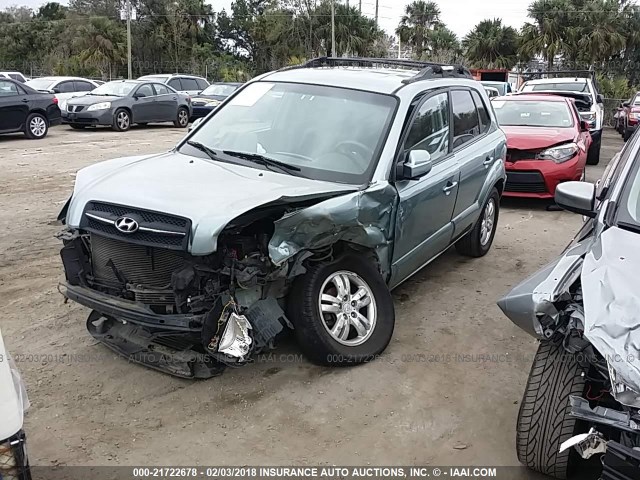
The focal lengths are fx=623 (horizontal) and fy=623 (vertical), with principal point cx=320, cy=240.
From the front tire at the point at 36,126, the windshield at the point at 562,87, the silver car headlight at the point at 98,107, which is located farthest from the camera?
the silver car headlight at the point at 98,107

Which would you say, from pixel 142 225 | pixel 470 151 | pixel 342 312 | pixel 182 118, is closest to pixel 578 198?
pixel 342 312

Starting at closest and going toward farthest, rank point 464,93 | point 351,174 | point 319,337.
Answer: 1. point 319,337
2. point 351,174
3. point 464,93

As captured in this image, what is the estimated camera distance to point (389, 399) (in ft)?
12.6

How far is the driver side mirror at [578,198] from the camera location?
3.80 metres

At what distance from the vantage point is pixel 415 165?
4363mm

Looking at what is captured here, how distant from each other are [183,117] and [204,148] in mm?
15657

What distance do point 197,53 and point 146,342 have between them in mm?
45389

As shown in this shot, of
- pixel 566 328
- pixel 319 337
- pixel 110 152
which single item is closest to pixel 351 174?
pixel 319 337

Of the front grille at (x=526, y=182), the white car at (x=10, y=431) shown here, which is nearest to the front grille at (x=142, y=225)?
the white car at (x=10, y=431)

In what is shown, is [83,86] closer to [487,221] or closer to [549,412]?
[487,221]

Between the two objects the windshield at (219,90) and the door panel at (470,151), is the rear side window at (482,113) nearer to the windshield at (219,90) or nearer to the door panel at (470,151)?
the door panel at (470,151)

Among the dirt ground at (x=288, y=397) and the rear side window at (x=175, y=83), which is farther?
the rear side window at (x=175, y=83)

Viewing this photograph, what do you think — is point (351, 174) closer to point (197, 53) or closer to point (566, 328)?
point (566, 328)

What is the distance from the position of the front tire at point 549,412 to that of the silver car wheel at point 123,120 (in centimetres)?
1629
